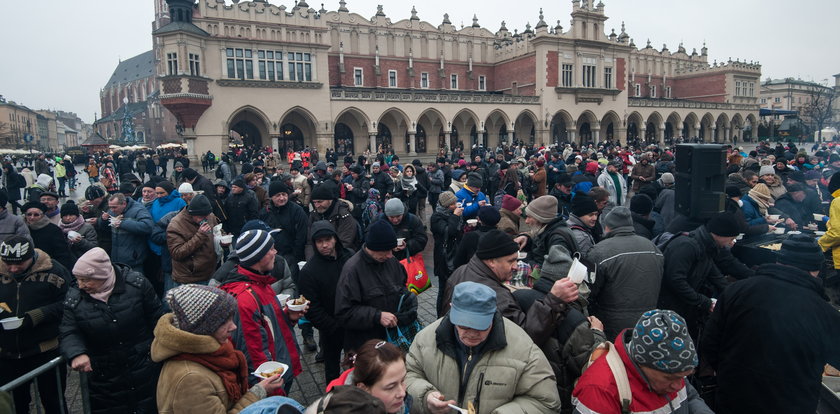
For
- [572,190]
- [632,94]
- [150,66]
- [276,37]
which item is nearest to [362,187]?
[572,190]

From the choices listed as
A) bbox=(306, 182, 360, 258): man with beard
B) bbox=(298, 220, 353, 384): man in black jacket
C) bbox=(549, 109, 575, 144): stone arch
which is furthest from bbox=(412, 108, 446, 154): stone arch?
bbox=(298, 220, 353, 384): man in black jacket

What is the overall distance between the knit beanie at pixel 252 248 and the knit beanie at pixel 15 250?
5.36 ft

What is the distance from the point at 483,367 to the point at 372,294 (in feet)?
4.34

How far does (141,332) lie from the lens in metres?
3.28

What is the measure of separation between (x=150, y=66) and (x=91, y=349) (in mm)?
81887

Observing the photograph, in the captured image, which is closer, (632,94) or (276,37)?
(276,37)

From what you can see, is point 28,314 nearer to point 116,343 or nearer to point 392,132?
point 116,343

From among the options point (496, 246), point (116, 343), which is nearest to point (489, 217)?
point (496, 246)

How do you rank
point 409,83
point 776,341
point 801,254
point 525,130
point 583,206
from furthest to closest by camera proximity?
point 525,130, point 409,83, point 583,206, point 801,254, point 776,341

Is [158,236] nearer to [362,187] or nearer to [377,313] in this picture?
[377,313]

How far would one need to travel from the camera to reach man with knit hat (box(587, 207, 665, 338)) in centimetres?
333

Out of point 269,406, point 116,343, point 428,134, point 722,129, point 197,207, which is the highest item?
point 722,129

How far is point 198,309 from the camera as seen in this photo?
2188 mm

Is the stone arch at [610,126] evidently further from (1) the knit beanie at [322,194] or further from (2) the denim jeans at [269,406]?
(2) the denim jeans at [269,406]
